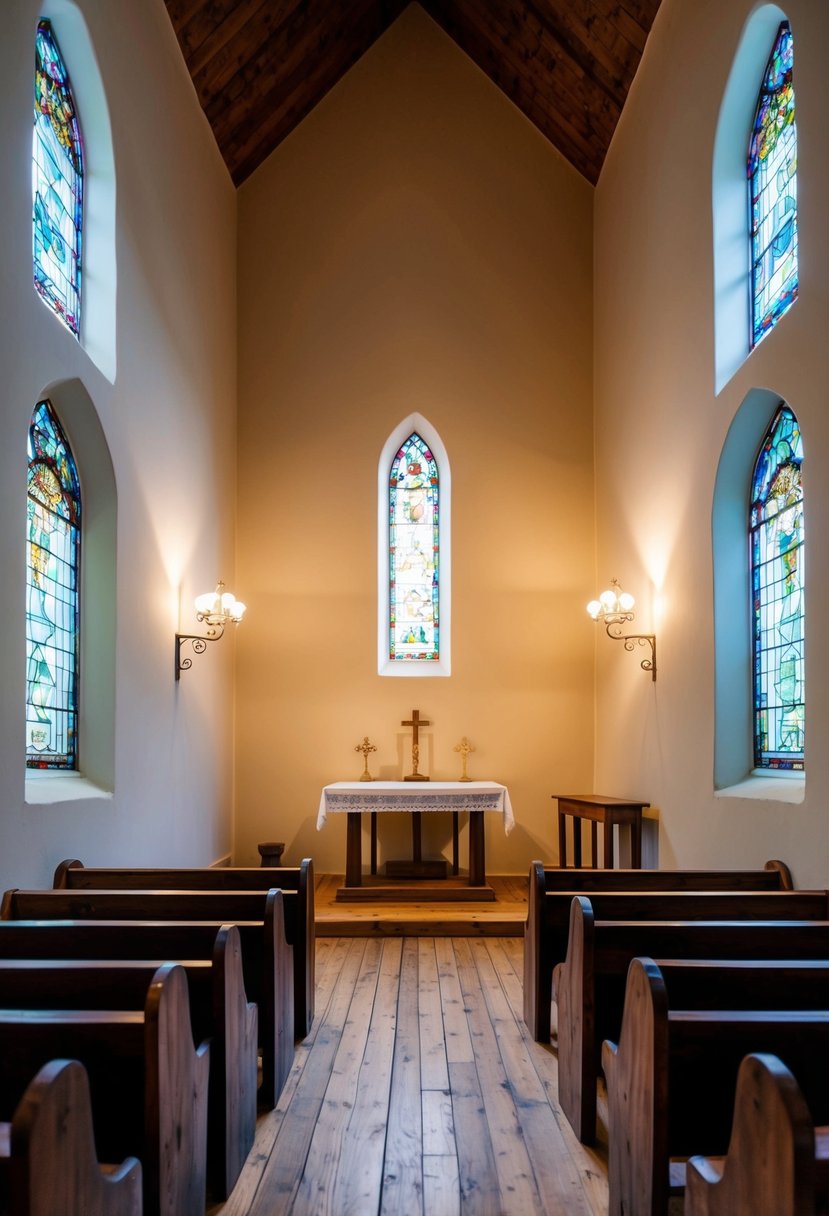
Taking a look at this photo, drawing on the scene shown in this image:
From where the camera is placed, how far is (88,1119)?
1633 mm

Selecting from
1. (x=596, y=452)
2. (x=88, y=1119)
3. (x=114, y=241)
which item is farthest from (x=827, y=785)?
(x=596, y=452)

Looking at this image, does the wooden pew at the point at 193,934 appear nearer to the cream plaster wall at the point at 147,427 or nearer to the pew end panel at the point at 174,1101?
the cream plaster wall at the point at 147,427

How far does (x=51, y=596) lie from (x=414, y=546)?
393 centimetres

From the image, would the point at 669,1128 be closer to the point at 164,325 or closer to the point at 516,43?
the point at 164,325

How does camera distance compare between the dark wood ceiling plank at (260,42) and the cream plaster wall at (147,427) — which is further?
the dark wood ceiling plank at (260,42)

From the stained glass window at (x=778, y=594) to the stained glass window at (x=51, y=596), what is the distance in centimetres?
314

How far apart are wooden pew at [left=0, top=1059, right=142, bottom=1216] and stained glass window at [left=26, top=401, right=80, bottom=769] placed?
262 cm

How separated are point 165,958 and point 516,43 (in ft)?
21.8

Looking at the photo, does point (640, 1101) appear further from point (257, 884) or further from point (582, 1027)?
point (257, 884)

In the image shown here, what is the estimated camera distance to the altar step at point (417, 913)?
19.0ft

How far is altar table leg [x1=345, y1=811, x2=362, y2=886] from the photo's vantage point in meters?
6.50

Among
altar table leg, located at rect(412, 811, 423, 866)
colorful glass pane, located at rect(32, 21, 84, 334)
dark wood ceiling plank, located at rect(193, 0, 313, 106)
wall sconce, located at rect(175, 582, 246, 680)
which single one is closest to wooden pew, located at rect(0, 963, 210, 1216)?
colorful glass pane, located at rect(32, 21, 84, 334)

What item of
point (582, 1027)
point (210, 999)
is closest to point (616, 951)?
point (582, 1027)

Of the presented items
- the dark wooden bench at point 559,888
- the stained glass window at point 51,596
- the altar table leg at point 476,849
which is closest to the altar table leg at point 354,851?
the altar table leg at point 476,849
